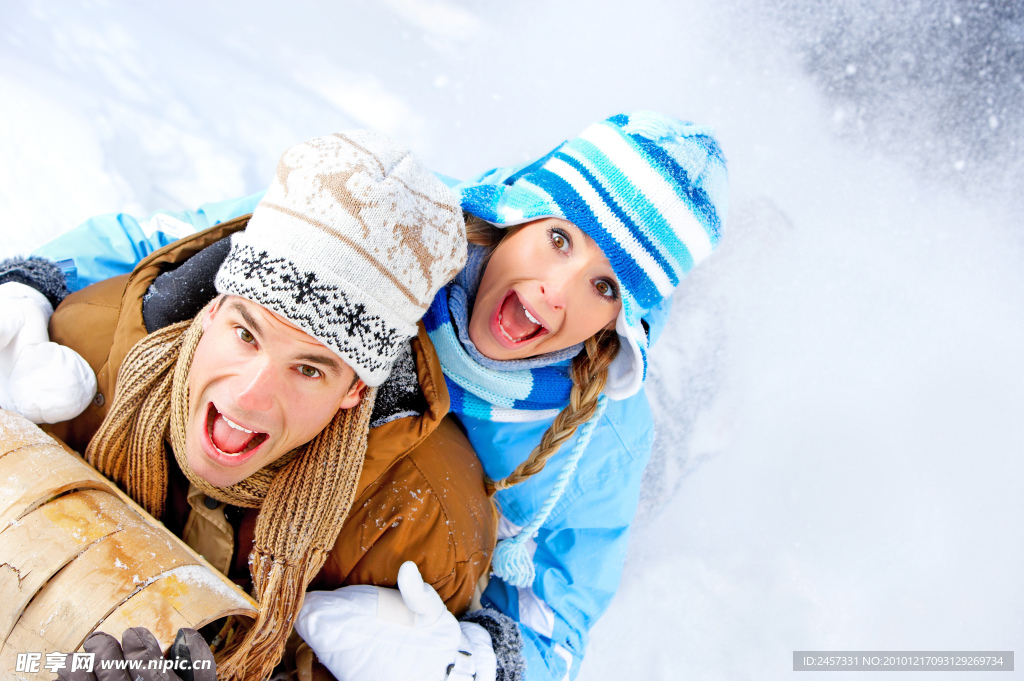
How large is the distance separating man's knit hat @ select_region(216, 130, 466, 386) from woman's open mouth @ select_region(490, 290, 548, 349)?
413 millimetres

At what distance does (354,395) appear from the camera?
129 centimetres

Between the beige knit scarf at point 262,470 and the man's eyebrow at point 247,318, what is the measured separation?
153 mm

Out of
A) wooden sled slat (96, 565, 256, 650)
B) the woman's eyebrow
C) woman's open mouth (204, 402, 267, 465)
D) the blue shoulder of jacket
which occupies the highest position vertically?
the blue shoulder of jacket

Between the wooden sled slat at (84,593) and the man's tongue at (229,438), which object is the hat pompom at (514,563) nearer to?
the man's tongue at (229,438)

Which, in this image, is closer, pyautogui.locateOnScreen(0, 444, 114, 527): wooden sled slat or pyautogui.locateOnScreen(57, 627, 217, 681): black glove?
pyautogui.locateOnScreen(57, 627, 217, 681): black glove

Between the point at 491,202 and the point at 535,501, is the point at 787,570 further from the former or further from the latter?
the point at 491,202

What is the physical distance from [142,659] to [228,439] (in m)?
0.39

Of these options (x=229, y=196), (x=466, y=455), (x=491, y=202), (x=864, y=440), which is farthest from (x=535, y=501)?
(x=229, y=196)

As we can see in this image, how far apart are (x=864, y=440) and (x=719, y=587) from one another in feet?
2.55

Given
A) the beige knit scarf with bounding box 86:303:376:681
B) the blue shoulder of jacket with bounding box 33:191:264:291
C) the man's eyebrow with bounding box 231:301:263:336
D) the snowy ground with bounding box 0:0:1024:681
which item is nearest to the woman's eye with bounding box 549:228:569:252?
the beige knit scarf with bounding box 86:303:376:681

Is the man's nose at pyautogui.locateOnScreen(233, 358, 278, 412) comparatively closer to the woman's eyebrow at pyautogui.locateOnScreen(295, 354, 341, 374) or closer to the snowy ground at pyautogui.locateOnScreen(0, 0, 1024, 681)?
the woman's eyebrow at pyautogui.locateOnScreen(295, 354, 341, 374)

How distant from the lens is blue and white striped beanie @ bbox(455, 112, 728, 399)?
1471 millimetres

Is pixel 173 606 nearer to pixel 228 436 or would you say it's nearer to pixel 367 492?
pixel 228 436

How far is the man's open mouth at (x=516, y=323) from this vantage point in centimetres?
160
